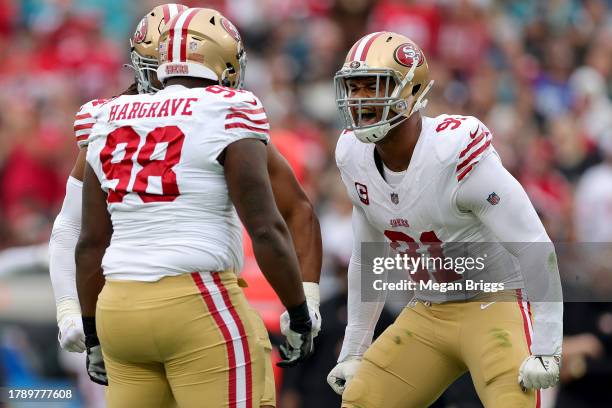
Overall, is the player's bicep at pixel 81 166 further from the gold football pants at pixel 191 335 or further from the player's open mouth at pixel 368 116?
the player's open mouth at pixel 368 116

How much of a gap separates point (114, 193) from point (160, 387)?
68 centimetres

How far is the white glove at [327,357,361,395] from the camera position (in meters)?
5.43

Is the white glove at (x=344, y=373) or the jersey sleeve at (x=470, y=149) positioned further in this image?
the white glove at (x=344, y=373)

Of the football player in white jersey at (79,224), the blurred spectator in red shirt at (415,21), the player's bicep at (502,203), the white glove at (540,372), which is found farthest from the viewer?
the blurred spectator in red shirt at (415,21)

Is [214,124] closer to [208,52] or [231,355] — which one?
[208,52]

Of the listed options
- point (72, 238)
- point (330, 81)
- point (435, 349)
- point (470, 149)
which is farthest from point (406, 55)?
point (330, 81)

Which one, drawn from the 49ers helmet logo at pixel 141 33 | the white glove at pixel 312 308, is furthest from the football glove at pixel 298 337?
the 49ers helmet logo at pixel 141 33

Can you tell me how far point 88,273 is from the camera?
4.76m

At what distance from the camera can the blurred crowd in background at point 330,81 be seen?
10.2m

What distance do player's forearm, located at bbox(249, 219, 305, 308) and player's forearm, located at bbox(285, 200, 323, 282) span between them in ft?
2.37

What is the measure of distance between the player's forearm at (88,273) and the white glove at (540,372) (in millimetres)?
1593

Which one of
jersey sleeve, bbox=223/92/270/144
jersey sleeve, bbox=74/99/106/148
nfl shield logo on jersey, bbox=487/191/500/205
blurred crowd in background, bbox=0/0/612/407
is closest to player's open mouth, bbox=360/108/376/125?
nfl shield logo on jersey, bbox=487/191/500/205

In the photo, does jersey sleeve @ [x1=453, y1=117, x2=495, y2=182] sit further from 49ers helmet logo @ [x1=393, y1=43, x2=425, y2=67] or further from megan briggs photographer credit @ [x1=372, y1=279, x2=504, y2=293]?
megan briggs photographer credit @ [x1=372, y1=279, x2=504, y2=293]

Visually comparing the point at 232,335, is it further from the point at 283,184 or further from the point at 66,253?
the point at 66,253
